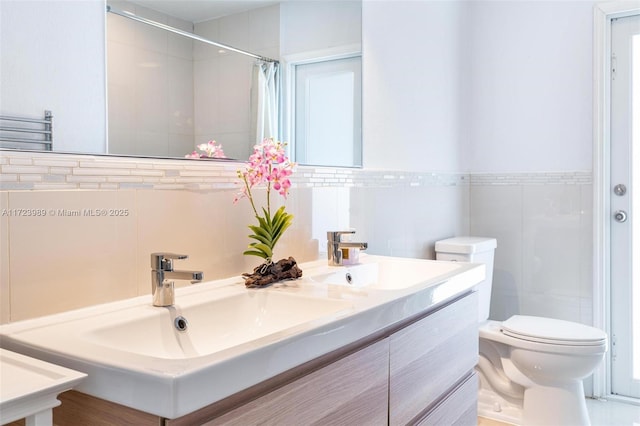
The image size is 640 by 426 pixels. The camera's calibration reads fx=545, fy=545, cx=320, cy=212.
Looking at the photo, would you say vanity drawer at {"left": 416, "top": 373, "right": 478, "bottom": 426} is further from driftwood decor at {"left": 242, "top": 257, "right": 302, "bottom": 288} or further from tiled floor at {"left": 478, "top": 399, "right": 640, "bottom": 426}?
tiled floor at {"left": 478, "top": 399, "right": 640, "bottom": 426}

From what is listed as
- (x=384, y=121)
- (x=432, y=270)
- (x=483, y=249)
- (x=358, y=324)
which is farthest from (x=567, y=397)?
(x=358, y=324)

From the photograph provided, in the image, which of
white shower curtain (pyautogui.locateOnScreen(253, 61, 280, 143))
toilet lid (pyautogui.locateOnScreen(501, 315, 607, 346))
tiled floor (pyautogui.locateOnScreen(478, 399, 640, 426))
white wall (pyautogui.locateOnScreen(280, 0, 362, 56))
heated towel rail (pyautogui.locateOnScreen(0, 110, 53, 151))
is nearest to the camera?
heated towel rail (pyautogui.locateOnScreen(0, 110, 53, 151))

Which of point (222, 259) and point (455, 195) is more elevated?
point (455, 195)

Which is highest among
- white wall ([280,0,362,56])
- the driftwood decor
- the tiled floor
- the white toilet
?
white wall ([280,0,362,56])

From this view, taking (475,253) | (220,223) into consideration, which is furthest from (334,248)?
(475,253)

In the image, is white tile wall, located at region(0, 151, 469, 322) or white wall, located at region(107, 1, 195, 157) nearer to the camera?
white tile wall, located at region(0, 151, 469, 322)

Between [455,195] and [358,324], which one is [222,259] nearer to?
[358,324]

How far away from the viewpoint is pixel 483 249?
2.70 meters

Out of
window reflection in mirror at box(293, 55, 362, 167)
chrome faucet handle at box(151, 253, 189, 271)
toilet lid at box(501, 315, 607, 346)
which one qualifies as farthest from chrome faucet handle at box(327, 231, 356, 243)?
toilet lid at box(501, 315, 607, 346)

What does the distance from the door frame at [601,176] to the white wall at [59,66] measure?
2.47 metres

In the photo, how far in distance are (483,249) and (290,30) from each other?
152 cm

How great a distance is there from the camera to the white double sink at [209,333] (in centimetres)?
74

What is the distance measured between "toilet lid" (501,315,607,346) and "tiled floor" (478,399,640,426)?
50cm

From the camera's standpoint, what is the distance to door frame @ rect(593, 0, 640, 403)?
2.76m
